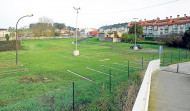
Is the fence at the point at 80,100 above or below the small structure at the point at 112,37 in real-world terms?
below

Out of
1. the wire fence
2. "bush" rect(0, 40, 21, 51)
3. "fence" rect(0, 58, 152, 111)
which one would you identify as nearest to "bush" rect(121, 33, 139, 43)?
"bush" rect(0, 40, 21, 51)

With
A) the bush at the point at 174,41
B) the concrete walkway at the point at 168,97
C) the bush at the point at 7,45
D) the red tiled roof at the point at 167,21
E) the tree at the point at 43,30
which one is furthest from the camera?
the tree at the point at 43,30

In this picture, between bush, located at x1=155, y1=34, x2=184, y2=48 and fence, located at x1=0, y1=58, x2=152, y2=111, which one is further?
bush, located at x1=155, y1=34, x2=184, y2=48

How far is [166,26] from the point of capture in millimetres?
74312

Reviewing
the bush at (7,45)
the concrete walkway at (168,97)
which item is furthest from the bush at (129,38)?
A: the concrete walkway at (168,97)

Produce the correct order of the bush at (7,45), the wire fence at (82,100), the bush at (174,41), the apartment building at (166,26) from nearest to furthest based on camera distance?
the wire fence at (82,100)
the bush at (7,45)
the bush at (174,41)
the apartment building at (166,26)

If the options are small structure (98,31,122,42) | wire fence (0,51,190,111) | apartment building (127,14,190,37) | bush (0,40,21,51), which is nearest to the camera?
wire fence (0,51,190,111)

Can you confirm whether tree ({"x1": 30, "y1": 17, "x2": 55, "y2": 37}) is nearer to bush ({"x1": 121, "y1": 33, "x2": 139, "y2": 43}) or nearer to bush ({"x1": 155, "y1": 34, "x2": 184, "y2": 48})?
bush ({"x1": 121, "y1": 33, "x2": 139, "y2": 43})

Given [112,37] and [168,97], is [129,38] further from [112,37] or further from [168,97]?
[168,97]

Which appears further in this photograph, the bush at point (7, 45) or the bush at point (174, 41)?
the bush at point (174, 41)

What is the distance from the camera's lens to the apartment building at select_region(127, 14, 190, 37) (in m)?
67.4

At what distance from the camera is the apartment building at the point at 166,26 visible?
67.4 metres

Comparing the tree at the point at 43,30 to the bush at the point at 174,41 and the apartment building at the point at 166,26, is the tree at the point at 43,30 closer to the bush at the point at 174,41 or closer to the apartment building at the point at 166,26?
the apartment building at the point at 166,26

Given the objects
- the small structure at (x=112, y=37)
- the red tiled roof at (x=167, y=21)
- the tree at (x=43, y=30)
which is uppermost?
the red tiled roof at (x=167, y=21)
